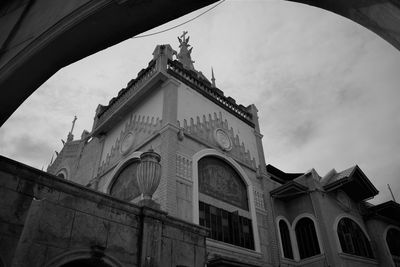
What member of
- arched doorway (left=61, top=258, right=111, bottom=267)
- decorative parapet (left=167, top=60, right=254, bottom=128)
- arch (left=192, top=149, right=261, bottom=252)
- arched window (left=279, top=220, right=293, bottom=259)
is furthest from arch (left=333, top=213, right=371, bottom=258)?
arched doorway (left=61, top=258, right=111, bottom=267)

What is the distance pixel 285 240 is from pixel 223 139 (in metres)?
6.37

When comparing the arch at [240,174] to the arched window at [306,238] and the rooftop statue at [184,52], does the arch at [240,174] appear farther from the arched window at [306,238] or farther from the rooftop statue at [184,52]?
the rooftop statue at [184,52]

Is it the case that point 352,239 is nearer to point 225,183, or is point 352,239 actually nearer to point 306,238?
point 306,238

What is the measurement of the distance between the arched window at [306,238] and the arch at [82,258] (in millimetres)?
12849

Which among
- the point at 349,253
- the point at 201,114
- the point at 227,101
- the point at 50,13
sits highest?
the point at 227,101

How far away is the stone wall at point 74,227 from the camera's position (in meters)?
4.82

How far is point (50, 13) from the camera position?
313 centimetres

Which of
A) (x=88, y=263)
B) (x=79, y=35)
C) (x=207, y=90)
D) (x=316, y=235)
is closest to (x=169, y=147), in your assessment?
(x=207, y=90)

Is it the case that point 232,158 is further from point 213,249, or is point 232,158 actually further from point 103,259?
point 103,259

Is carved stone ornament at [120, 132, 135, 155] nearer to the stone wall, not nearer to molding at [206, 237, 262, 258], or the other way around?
molding at [206, 237, 262, 258]

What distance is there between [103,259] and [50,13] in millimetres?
4410

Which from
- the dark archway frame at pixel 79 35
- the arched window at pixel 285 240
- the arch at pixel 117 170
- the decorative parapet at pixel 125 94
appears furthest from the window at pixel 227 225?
the dark archway frame at pixel 79 35

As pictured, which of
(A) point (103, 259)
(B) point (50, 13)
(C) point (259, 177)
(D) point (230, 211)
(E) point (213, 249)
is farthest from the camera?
(C) point (259, 177)

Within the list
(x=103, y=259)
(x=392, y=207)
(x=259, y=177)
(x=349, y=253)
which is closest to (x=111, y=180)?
(x=259, y=177)
